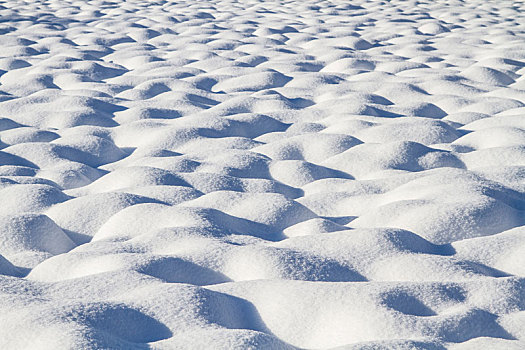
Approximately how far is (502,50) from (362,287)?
1997 millimetres

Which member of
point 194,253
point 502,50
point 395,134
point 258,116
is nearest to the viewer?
point 194,253

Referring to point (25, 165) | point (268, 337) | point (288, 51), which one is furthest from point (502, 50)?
point (268, 337)

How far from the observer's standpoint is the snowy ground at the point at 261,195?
81 centimetres

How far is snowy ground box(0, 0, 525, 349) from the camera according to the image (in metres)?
0.81

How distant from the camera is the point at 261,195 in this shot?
49.3 inches

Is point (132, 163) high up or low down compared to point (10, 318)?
down

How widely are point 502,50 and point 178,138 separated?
151cm

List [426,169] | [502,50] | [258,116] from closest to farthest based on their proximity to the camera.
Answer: [426,169], [258,116], [502,50]

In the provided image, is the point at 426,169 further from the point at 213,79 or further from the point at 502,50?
the point at 502,50

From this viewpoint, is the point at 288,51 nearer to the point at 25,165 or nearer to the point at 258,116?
the point at 258,116

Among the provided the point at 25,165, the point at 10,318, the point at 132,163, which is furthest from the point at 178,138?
the point at 10,318

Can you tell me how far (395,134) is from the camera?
1640 millimetres

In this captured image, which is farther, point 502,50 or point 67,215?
point 502,50

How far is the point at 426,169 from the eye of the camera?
144cm
